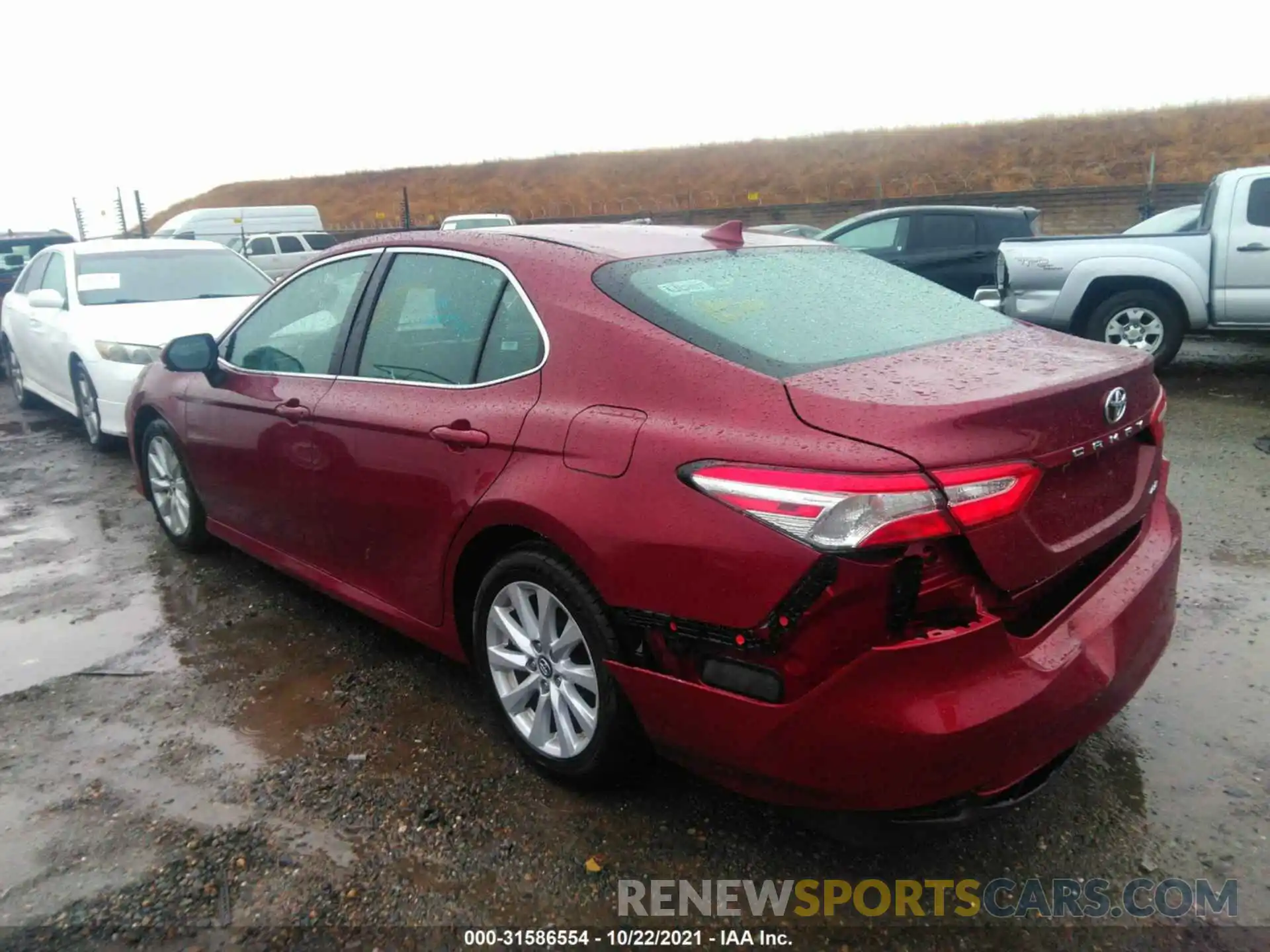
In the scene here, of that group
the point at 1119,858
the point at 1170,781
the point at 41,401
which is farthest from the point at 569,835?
the point at 41,401

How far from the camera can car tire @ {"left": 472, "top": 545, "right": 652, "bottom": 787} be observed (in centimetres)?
253

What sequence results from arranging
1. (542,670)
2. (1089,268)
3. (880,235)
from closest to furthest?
(542,670), (1089,268), (880,235)

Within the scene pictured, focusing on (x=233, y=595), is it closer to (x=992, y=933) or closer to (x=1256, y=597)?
(x=992, y=933)

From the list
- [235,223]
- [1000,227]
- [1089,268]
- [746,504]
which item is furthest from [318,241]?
[746,504]

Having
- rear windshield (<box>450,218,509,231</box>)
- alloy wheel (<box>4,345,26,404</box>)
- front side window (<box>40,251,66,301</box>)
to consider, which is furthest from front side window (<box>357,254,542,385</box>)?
rear windshield (<box>450,218,509,231</box>)

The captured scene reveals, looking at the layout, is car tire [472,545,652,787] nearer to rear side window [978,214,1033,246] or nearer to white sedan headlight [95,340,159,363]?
white sedan headlight [95,340,159,363]

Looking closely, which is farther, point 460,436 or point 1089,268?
point 1089,268

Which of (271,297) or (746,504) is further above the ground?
(271,297)

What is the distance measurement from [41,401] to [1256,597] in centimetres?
1033

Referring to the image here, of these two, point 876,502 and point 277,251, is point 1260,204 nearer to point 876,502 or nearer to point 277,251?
point 876,502

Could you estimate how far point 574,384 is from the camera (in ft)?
8.52

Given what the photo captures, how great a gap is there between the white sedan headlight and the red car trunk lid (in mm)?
5921

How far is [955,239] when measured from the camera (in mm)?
11477

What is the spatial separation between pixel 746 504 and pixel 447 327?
147 cm
